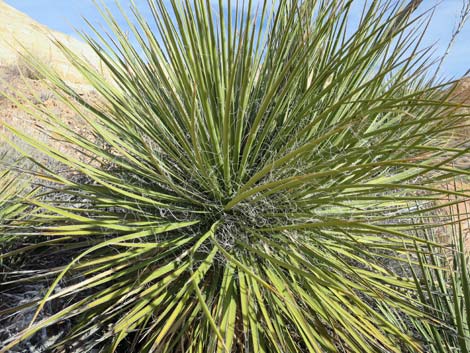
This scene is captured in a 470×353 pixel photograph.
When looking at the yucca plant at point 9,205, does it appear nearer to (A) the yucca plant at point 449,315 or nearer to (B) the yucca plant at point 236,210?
(B) the yucca plant at point 236,210

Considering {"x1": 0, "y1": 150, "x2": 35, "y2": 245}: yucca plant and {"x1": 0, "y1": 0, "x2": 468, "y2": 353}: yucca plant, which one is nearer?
{"x1": 0, "y1": 0, "x2": 468, "y2": 353}: yucca plant

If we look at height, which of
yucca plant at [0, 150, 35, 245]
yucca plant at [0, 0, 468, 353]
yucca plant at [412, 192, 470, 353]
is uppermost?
yucca plant at [0, 150, 35, 245]

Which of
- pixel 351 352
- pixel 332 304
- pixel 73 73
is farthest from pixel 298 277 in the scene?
pixel 73 73

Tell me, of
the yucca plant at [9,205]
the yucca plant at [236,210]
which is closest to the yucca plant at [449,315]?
the yucca plant at [236,210]

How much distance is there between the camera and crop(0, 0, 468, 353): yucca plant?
4.76 feet

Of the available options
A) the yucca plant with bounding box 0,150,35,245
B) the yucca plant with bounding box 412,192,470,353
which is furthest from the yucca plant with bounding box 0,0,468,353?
the yucca plant with bounding box 0,150,35,245

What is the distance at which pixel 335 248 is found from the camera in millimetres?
1778

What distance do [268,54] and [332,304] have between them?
1240 millimetres

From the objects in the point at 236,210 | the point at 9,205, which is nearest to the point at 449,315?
the point at 236,210

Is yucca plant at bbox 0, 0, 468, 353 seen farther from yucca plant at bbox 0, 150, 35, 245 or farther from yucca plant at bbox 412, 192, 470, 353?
yucca plant at bbox 0, 150, 35, 245

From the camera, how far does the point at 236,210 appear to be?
1.73 metres

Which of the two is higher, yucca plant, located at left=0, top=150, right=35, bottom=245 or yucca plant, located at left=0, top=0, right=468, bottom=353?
yucca plant, located at left=0, top=150, right=35, bottom=245

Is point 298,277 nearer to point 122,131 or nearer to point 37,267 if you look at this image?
point 122,131

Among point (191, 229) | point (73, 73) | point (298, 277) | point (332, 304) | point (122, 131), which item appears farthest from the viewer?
point (73, 73)
